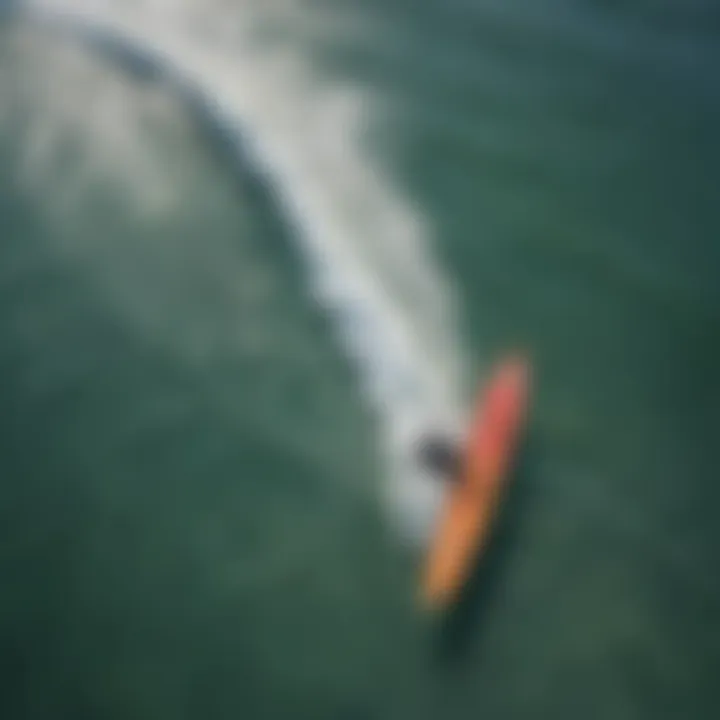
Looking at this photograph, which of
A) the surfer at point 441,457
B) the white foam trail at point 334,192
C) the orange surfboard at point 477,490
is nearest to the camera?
the orange surfboard at point 477,490

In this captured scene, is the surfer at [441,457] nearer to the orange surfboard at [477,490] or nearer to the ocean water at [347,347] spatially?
the orange surfboard at [477,490]

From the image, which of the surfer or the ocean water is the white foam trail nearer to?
Result: the ocean water

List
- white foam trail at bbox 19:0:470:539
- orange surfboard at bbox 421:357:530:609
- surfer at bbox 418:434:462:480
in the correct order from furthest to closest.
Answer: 1. white foam trail at bbox 19:0:470:539
2. surfer at bbox 418:434:462:480
3. orange surfboard at bbox 421:357:530:609

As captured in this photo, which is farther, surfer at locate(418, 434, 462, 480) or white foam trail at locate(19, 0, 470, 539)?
white foam trail at locate(19, 0, 470, 539)

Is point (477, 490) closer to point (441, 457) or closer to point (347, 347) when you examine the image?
point (441, 457)

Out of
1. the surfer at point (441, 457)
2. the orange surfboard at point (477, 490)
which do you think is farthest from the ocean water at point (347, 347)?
the surfer at point (441, 457)

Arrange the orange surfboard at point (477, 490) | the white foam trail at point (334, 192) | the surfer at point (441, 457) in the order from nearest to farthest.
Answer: the orange surfboard at point (477, 490) → the surfer at point (441, 457) → the white foam trail at point (334, 192)

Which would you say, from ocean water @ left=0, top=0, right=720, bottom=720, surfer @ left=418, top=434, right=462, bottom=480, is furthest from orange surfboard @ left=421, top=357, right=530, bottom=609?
ocean water @ left=0, top=0, right=720, bottom=720
